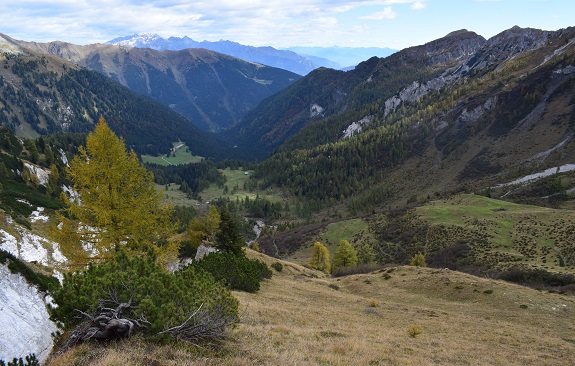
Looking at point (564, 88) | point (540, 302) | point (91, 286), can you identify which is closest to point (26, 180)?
point (91, 286)

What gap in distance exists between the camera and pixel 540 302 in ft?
119

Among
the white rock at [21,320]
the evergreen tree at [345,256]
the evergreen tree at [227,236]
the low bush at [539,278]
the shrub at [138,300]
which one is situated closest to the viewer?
the shrub at [138,300]

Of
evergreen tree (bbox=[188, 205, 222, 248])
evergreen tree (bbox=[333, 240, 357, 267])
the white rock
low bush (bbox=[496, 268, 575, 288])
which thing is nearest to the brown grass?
the white rock

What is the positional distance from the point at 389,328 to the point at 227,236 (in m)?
24.8

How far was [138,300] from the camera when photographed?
1270cm

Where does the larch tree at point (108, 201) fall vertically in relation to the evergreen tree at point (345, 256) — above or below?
above

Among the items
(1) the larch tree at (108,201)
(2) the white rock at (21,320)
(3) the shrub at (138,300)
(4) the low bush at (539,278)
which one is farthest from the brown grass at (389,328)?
(4) the low bush at (539,278)

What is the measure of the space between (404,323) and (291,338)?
626 inches

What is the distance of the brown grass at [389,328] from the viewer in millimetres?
12742

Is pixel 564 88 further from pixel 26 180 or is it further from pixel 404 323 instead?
pixel 26 180

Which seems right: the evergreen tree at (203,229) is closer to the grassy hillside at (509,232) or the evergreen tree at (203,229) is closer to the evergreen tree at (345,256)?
the evergreen tree at (345,256)

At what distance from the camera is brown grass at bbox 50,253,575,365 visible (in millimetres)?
12742

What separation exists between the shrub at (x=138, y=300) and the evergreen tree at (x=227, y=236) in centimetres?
3063

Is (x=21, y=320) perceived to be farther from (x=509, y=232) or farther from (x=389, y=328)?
(x=509, y=232)
